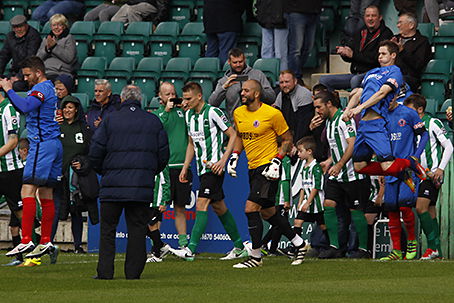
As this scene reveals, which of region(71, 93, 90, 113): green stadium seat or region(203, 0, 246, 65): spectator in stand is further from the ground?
region(203, 0, 246, 65): spectator in stand

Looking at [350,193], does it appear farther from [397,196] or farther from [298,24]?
[298,24]

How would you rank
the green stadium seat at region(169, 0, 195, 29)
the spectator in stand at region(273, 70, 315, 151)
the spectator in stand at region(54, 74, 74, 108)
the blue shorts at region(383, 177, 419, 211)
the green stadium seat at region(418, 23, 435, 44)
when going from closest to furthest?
the blue shorts at region(383, 177, 419, 211) < the spectator in stand at region(273, 70, 315, 151) < the spectator in stand at region(54, 74, 74, 108) < the green stadium seat at region(418, 23, 435, 44) < the green stadium seat at region(169, 0, 195, 29)

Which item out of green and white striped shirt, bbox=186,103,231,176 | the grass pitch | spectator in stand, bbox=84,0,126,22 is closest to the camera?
the grass pitch

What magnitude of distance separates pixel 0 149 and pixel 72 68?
6950 millimetres

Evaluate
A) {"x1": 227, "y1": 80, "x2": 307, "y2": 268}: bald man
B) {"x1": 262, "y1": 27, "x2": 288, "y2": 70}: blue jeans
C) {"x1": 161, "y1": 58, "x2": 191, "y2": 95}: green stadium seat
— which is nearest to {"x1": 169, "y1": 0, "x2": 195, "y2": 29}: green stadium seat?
{"x1": 161, "y1": 58, "x2": 191, "y2": 95}: green stadium seat

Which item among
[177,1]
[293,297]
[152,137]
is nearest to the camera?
[293,297]

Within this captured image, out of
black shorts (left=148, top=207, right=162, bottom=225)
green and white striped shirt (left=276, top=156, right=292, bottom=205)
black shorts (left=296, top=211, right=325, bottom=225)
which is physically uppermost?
green and white striped shirt (left=276, top=156, right=292, bottom=205)

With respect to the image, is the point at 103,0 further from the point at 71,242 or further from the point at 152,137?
the point at 152,137

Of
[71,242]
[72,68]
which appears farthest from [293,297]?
[72,68]

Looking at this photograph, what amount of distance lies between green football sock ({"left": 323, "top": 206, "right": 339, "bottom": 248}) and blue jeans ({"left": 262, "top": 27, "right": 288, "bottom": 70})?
14.7 feet

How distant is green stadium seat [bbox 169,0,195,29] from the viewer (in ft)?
70.6

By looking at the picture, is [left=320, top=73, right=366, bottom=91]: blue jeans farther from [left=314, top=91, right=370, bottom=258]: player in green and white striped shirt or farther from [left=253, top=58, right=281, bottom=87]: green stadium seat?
[left=314, top=91, right=370, bottom=258]: player in green and white striped shirt

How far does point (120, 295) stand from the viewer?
9.60 m

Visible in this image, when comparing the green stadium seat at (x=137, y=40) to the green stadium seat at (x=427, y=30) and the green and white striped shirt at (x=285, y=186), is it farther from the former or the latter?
the green and white striped shirt at (x=285, y=186)
